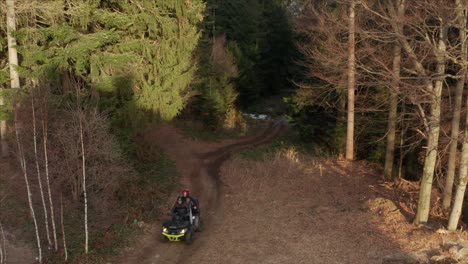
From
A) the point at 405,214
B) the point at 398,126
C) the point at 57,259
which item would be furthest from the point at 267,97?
the point at 57,259

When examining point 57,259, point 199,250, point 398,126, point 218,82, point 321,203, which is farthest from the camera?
point 218,82

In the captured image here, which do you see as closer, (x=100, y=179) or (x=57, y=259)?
(x=57, y=259)

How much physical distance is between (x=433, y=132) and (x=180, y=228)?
9339 millimetres

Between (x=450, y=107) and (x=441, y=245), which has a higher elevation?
(x=450, y=107)

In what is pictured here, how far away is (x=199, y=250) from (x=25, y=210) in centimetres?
712

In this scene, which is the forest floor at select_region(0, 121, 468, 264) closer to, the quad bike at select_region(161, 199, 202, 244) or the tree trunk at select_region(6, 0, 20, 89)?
the quad bike at select_region(161, 199, 202, 244)

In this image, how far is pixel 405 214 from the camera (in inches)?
637

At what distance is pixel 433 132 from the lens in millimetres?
13938

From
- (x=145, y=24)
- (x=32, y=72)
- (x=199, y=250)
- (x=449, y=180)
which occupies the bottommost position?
(x=199, y=250)

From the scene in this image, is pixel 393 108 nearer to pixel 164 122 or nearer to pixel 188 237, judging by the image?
pixel 164 122

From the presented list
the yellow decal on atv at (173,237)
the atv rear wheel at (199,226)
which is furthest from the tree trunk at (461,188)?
the yellow decal on atv at (173,237)

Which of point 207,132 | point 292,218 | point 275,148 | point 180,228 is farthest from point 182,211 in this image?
point 207,132

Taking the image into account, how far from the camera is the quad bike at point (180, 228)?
14.0m

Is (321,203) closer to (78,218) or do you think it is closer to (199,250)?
(199,250)
